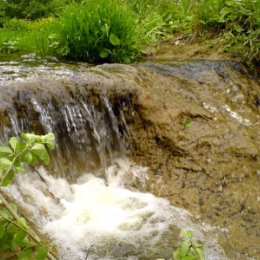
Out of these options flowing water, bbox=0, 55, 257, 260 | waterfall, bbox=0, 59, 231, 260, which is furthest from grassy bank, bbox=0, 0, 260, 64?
waterfall, bbox=0, 59, 231, 260

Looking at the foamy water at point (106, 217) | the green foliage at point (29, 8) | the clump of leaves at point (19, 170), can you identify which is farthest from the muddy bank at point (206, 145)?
the green foliage at point (29, 8)

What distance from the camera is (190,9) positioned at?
7645 millimetres

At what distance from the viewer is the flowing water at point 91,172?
10.5ft

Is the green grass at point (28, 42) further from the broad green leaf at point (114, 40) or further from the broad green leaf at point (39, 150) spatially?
the broad green leaf at point (39, 150)

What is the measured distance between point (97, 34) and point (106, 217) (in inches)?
118

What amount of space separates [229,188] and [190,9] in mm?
4288

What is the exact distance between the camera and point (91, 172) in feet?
13.8

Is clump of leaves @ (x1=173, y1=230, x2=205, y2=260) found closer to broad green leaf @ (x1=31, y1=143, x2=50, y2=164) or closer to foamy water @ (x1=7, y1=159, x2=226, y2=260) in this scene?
broad green leaf @ (x1=31, y1=143, x2=50, y2=164)

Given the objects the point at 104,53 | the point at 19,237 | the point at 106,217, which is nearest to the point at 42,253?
the point at 19,237

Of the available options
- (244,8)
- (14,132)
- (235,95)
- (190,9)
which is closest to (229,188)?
(235,95)

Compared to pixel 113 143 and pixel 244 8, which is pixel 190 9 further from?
pixel 113 143

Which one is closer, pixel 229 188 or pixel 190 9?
pixel 229 188

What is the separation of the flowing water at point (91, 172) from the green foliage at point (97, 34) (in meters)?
0.93

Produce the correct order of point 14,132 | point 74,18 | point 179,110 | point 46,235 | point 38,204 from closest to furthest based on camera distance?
point 46,235
point 38,204
point 14,132
point 179,110
point 74,18
